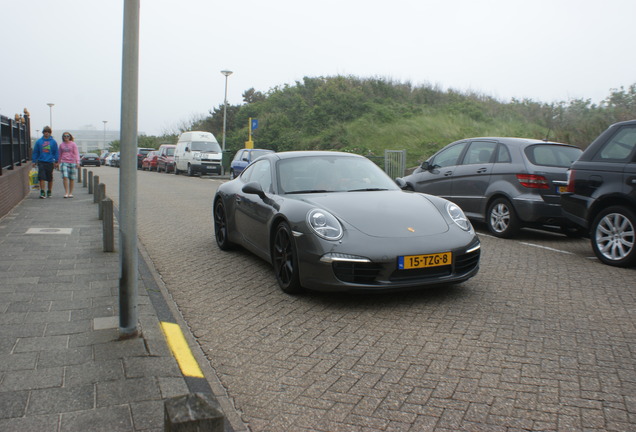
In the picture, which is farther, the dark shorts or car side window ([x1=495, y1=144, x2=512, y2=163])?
the dark shorts

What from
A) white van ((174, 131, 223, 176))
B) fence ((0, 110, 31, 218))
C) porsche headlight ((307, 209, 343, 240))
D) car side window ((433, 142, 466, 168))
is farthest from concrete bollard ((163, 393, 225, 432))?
white van ((174, 131, 223, 176))

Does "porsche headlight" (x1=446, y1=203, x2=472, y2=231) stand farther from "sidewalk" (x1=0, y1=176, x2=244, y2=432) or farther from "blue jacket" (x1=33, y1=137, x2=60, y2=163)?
"blue jacket" (x1=33, y1=137, x2=60, y2=163)

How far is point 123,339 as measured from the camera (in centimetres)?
396

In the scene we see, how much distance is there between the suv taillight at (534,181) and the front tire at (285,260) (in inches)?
182

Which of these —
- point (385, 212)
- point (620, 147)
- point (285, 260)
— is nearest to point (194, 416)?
point (285, 260)

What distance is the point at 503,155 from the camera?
9211mm

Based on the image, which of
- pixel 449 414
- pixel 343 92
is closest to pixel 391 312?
pixel 449 414

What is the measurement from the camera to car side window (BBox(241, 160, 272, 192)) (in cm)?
645

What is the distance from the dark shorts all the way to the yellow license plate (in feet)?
39.4

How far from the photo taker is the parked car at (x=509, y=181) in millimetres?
8477

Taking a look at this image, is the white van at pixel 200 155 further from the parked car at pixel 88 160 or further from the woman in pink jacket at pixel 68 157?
the parked car at pixel 88 160

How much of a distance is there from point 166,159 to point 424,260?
33.7m

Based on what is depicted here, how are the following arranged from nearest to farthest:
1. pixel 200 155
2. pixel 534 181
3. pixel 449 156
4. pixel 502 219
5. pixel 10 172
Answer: pixel 534 181 → pixel 502 219 → pixel 449 156 → pixel 10 172 → pixel 200 155

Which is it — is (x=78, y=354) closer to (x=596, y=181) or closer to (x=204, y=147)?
(x=596, y=181)
